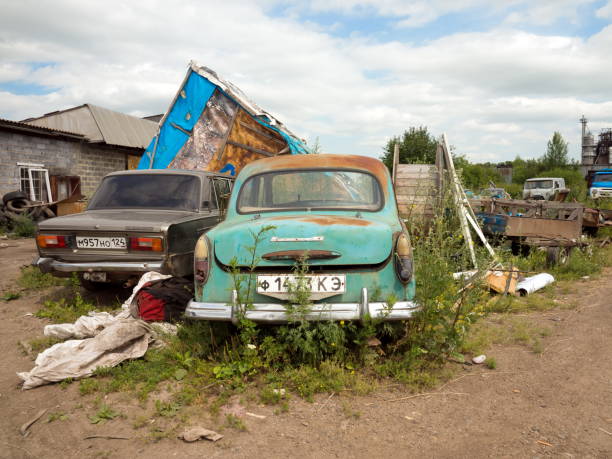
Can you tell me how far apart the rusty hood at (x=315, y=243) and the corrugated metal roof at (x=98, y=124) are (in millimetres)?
16790

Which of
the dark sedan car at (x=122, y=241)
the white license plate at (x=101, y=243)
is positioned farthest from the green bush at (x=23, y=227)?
the white license plate at (x=101, y=243)

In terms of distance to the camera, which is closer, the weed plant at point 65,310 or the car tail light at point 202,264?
the car tail light at point 202,264

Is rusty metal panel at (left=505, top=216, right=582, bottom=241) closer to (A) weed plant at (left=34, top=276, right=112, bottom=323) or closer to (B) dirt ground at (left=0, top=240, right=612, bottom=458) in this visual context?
(B) dirt ground at (left=0, top=240, right=612, bottom=458)

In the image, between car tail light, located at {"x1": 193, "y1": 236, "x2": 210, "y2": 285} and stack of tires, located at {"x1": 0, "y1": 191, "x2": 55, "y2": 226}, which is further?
stack of tires, located at {"x1": 0, "y1": 191, "x2": 55, "y2": 226}

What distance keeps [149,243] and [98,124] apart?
1735 centimetres

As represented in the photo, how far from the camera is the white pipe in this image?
19.8 feet

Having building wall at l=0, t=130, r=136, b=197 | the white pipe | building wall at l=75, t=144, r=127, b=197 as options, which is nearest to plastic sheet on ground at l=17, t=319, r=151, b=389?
the white pipe

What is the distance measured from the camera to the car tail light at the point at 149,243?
4715 millimetres

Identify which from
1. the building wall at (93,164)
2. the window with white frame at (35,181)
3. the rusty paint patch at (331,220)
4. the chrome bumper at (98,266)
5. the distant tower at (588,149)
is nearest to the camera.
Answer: the rusty paint patch at (331,220)

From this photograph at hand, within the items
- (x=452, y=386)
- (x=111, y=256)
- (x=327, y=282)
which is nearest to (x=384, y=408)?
(x=452, y=386)

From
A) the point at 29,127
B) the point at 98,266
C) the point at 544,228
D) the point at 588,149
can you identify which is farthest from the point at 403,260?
the point at 588,149

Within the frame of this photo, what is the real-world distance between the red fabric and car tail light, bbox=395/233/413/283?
240cm

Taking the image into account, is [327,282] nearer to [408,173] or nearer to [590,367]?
[590,367]

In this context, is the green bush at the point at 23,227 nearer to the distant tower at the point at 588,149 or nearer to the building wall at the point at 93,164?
the building wall at the point at 93,164
